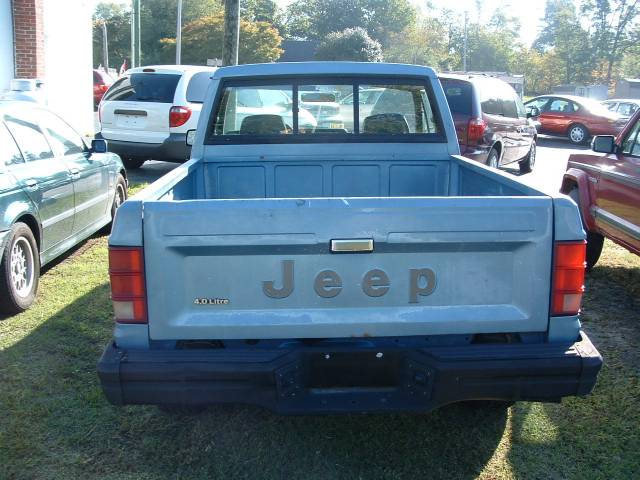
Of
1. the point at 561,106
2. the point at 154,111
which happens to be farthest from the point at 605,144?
the point at 561,106

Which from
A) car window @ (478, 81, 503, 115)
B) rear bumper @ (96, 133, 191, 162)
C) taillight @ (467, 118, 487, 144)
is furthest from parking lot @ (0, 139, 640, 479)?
car window @ (478, 81, 503, 115)

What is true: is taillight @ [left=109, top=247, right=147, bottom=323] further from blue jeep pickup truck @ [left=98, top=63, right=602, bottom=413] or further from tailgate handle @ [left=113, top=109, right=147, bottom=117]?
tailgate handle @ [left=113, top=109, right=147, bottom=117]

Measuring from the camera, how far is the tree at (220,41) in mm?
47094

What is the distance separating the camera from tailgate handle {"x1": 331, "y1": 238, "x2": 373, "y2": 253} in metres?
2.85

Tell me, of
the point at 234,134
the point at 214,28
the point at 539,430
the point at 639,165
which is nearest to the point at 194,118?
the point at 234,134

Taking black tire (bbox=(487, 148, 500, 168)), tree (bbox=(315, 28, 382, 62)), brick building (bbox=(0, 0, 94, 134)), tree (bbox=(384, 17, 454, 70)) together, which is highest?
tree (bbox=(384, 17, 454, 70))

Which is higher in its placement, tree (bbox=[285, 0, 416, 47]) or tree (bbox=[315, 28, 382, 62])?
tree (bbox=[285, 0, 416, 47])

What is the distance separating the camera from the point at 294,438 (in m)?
3.64

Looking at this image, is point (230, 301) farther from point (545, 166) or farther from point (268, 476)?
point (545, 166)

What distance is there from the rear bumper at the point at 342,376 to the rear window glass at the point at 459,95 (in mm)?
7947

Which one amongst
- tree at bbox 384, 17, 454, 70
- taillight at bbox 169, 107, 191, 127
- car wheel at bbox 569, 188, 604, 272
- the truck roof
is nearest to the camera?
the truck roof

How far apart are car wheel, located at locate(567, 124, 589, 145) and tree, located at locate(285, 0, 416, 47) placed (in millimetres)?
51079

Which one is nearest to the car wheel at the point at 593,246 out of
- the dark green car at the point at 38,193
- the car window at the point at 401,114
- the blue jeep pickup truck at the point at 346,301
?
the car window at the point at 401,114

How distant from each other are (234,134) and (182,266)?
211cm
